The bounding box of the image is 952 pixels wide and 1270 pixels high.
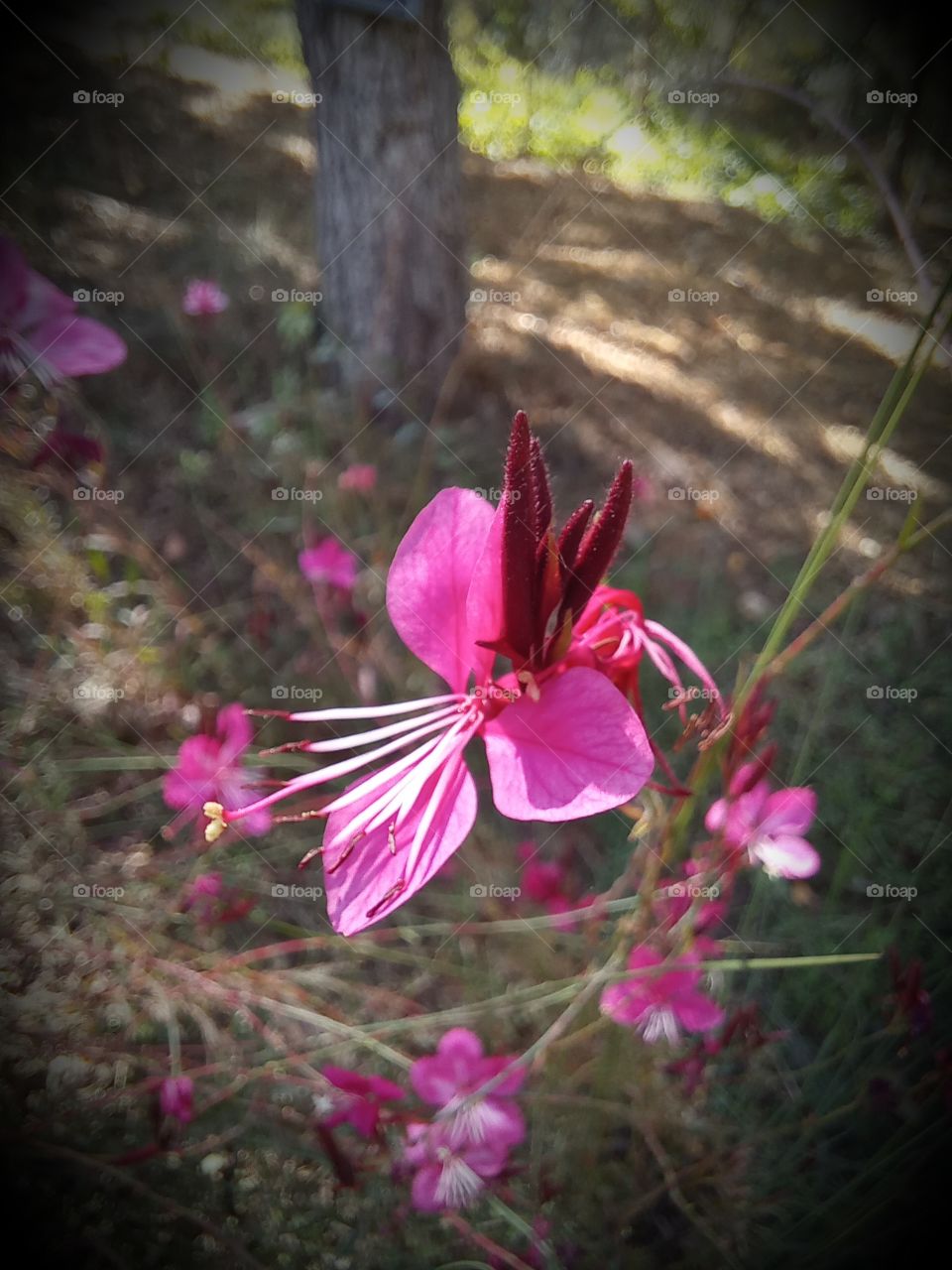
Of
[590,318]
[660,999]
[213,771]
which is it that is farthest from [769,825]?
[590,318]

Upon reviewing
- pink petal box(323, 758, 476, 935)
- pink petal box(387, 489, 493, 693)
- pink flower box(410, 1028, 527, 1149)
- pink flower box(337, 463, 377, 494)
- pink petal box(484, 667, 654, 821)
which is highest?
pink petal box(387, 489, 493, 693)

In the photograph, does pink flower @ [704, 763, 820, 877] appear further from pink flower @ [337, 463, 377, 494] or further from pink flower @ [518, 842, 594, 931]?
pink flower @ [337, 463, 377, 494]

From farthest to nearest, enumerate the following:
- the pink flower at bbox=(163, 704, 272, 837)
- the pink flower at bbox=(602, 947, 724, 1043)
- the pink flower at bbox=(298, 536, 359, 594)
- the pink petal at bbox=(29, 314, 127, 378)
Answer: the pink flower at bbox=(298, 536, 359, 594) → the pink flower at bbox=(163, 704, 272, 837) → the pink flower at bbox=(602, 947, 724, 1043) → the pink petal at bbox=(29, 314, 127, 378)

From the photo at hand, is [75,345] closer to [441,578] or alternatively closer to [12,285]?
[12,285]

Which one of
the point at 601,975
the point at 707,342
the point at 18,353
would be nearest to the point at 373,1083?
the point at 601,975

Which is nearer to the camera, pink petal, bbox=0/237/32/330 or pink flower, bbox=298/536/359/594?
pink petal, bbox=0/237/32/330

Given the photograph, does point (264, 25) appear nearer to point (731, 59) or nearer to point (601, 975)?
point (731, 59)

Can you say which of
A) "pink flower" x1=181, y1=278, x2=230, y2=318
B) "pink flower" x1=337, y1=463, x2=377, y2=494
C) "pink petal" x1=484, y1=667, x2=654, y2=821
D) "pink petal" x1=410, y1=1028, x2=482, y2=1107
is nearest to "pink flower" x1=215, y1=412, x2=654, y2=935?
"pink petal" x1=484, y1=667, x2=654, y2=821
